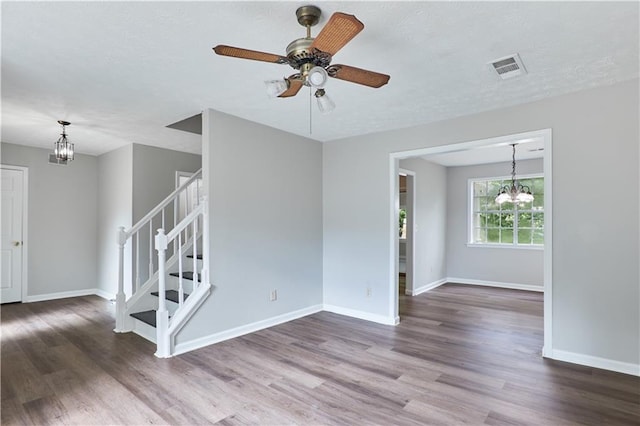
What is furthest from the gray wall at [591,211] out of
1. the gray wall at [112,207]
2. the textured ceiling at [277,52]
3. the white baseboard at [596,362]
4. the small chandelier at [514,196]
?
the gray wall at [112,207]

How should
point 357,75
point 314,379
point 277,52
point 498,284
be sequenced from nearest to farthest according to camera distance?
point 357,75
point 277,52
point 314,379
point 498,284

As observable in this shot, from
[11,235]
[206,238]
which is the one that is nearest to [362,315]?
[206,238]

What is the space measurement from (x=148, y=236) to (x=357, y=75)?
445 cm

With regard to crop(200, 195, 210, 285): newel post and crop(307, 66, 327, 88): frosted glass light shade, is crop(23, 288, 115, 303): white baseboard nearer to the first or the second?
crop(200, 195, 210, 285): newel post

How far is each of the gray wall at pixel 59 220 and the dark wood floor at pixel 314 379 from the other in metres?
1.50

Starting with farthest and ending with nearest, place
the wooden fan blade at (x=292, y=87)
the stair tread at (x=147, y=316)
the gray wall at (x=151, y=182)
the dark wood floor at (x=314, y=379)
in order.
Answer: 1. the gray wall at (x=151, y=182)
2. the stair tread at (x=147, y=316)
3. the dark wood floor at (x=314, y=379)
4. the wooden fan blade at (x=292, y=87)

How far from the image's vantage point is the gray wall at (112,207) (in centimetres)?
538

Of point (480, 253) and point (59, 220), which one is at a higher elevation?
point (59, 220)

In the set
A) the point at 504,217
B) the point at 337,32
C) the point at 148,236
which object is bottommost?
the point at 148,236

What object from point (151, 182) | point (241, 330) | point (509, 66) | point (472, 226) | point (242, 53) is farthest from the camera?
point (472, 226)

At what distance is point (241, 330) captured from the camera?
3.97m

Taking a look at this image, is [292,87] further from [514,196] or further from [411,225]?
[514,196]

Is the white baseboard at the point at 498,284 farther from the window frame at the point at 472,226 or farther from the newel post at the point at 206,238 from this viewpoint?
the newel post at the point at 206,238

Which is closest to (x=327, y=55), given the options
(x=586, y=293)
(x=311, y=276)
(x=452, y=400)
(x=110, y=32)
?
(x=110, y=32)
